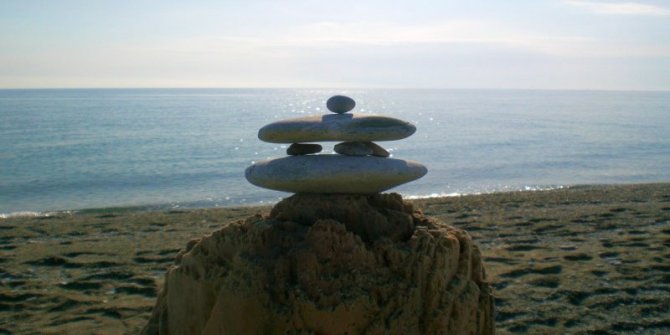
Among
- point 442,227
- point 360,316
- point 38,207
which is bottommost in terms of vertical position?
point 38,207

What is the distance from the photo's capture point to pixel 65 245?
962cm

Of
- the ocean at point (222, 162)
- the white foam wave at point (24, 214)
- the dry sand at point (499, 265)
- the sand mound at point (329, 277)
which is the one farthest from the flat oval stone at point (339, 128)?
the ocean at point (222, 162)

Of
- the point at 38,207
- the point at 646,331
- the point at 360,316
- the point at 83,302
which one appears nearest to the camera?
the point at 360,316

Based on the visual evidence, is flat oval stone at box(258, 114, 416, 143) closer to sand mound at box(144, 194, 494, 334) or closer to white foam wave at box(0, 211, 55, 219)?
sand mound at box(144, 194, 494, 334)

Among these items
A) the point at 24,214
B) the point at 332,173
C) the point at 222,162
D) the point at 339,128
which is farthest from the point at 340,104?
the point at 222,162

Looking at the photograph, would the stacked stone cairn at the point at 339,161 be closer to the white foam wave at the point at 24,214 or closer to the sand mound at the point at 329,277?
the sand mound at the point at 329,277

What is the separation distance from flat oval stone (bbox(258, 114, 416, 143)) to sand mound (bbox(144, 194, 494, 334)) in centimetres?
44

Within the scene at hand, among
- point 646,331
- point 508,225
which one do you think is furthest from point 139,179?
point 646,331

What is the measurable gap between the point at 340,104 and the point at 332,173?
21.1 inches

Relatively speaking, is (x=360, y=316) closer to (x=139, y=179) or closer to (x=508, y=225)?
(x=508, y=225)

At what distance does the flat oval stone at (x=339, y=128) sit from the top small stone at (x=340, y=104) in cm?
10

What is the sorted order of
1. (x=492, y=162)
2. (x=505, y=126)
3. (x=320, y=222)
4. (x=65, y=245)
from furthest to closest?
(x=505, y=126) < (x=492, y=162) < (x=65, y=245) < (x=320, y=222)

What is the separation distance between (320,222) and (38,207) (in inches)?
566

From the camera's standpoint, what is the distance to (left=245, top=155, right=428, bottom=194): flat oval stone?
416 cm
